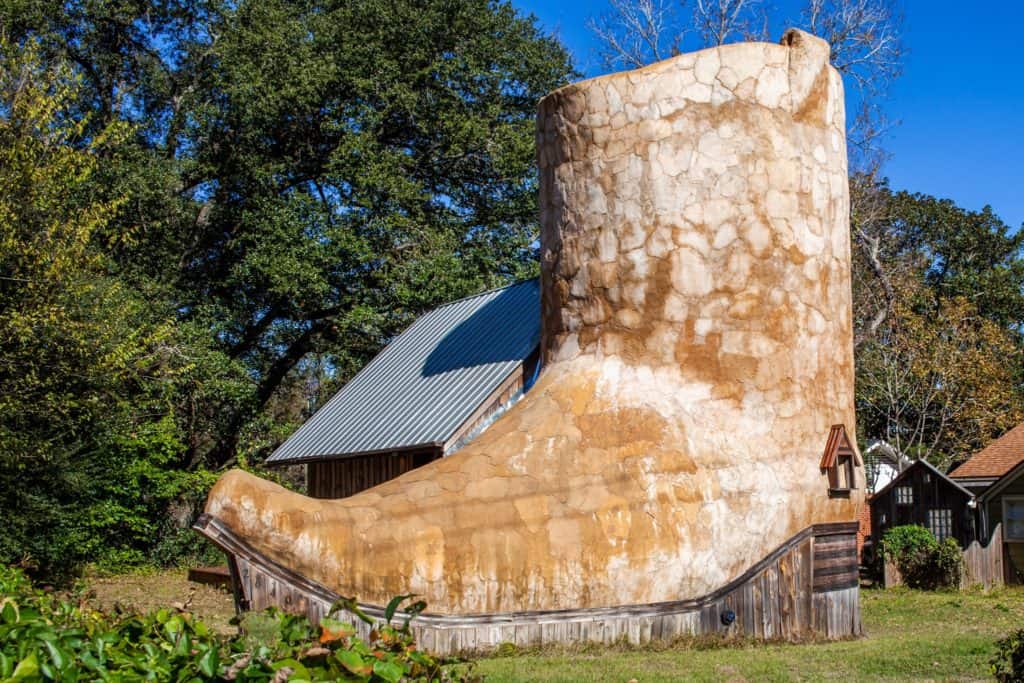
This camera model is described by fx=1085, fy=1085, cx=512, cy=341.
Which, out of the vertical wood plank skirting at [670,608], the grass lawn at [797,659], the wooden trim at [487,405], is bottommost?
the grass lawn at [797,659]

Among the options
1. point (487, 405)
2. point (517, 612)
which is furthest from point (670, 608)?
point (487, 405)

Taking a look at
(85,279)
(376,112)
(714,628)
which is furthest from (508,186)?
(714,628)

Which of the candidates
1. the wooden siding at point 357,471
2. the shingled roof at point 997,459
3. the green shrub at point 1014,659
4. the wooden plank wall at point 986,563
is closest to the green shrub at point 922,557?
the wooden plank wall at point 986,563

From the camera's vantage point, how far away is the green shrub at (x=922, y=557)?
66.6 feet

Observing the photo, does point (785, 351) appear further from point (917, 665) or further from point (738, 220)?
point (917, 665)

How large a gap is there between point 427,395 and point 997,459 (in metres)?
13.4

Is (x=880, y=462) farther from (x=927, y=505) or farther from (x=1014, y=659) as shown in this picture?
(x=1014, y=659)

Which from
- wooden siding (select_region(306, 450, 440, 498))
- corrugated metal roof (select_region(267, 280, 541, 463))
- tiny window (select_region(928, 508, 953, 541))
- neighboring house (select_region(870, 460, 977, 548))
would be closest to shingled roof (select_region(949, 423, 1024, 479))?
neighboring house (select_region(870, 460, 977, 548))

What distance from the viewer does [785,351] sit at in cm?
1211

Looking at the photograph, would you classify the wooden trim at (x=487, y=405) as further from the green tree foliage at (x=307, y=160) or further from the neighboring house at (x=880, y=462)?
the neighboring house at (x=880, y=462)

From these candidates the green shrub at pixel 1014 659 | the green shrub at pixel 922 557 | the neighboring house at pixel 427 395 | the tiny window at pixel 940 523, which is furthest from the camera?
the tiny window at pixel 940 523

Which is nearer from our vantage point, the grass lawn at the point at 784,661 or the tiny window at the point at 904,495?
the grass lawn at the point at 784,661

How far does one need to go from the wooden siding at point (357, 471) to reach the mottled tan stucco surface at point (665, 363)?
14.9 ft

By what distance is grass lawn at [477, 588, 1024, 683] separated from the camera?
9359 mm
